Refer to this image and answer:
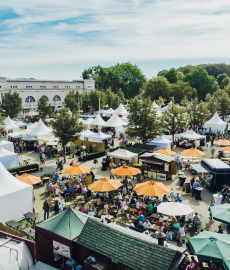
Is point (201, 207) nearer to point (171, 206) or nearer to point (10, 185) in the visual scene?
point (171, 206)

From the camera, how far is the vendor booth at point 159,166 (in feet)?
55.2

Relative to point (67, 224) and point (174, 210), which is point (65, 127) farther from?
point (67, 224)

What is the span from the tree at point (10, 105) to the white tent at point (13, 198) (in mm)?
29579

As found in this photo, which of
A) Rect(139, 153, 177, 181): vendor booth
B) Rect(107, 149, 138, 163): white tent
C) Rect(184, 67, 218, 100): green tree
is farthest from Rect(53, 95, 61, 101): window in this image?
Rect(139, 153, 177, 181): vendor booth

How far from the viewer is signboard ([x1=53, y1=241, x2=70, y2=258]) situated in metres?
7.65

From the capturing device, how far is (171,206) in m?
10.5

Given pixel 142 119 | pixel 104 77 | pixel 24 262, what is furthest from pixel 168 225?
pixel 104 77

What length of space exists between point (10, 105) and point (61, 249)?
35182 mm

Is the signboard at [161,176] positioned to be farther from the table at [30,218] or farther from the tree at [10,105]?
the tree at [10,105]

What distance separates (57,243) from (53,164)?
13.0 meters

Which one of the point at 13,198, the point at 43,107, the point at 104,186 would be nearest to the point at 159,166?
the point at 104,186

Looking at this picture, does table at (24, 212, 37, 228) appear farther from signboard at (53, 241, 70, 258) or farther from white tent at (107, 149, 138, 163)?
white tent at (107, 149, 138, 163)

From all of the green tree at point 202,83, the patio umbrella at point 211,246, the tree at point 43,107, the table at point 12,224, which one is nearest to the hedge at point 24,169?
the table at point 12,224

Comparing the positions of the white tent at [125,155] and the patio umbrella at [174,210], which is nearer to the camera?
the patio umbrella at [174,210]
